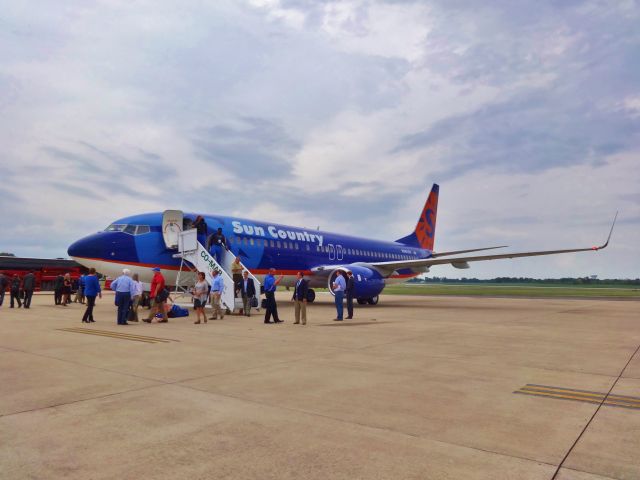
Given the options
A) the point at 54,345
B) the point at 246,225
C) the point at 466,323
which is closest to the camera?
the point at 54,345

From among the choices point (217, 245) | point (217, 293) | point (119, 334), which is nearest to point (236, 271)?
point (217, 245)

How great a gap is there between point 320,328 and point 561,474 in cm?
942

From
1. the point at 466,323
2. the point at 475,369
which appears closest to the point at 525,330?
the point at 466,323

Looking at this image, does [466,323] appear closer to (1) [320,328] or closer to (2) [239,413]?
(1) [320,328]

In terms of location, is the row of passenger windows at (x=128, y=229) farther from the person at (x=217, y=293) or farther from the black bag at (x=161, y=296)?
the person at (x=217, y=293)

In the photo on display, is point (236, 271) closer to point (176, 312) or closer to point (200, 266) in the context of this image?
point (200, 266)

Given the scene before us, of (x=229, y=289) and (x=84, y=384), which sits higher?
(x=229, y=289)

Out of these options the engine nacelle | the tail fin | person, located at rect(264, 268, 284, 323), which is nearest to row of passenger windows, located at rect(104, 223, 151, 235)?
person, located at rect(264, 268, 284, 323)

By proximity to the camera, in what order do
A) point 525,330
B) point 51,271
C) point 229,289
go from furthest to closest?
point 51,271, point 229,289, point 525,330

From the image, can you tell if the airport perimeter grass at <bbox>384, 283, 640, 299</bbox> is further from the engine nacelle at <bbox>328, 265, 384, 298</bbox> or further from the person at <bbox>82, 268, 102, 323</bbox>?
the person at <bbox>82, 268, 102, 323</bbox>

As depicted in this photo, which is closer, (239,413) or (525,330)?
(239,413)

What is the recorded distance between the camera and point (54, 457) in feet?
11.2

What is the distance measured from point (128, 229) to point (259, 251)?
214 inches

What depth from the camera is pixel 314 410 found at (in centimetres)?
472
